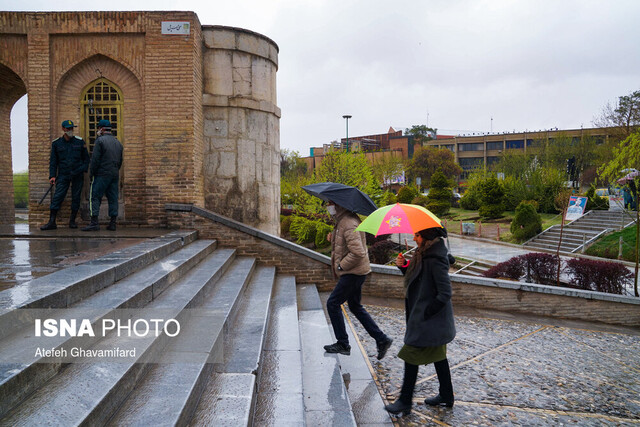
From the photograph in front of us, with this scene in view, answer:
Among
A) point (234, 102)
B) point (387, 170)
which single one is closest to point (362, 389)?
point (234, 102)

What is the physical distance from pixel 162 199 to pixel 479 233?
18477 mm

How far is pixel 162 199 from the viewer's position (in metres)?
9.49

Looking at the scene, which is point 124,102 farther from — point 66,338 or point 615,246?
point 615,246

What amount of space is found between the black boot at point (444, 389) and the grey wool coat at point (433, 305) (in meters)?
0.34

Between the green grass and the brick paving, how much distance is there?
11.2 meters

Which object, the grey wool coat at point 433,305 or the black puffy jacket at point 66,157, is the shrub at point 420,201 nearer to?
the black puffy jacket at point 66,157

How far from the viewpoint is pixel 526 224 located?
22344 millimetres

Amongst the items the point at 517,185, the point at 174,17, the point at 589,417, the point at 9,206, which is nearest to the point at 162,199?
the point at 174,17

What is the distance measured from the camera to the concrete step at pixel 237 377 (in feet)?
9.42

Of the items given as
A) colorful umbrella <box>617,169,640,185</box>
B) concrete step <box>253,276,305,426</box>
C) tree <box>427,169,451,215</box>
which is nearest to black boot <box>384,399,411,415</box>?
concrete step <box>253,276,305,426</box>

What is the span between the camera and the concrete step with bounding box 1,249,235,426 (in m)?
2.30

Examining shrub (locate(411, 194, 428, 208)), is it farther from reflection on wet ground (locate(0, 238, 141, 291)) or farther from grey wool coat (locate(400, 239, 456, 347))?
grey wool coat (locate(400, 239, 456, 347))

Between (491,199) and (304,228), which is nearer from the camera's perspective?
(304,228)

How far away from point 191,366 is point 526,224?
22019 millimetres
